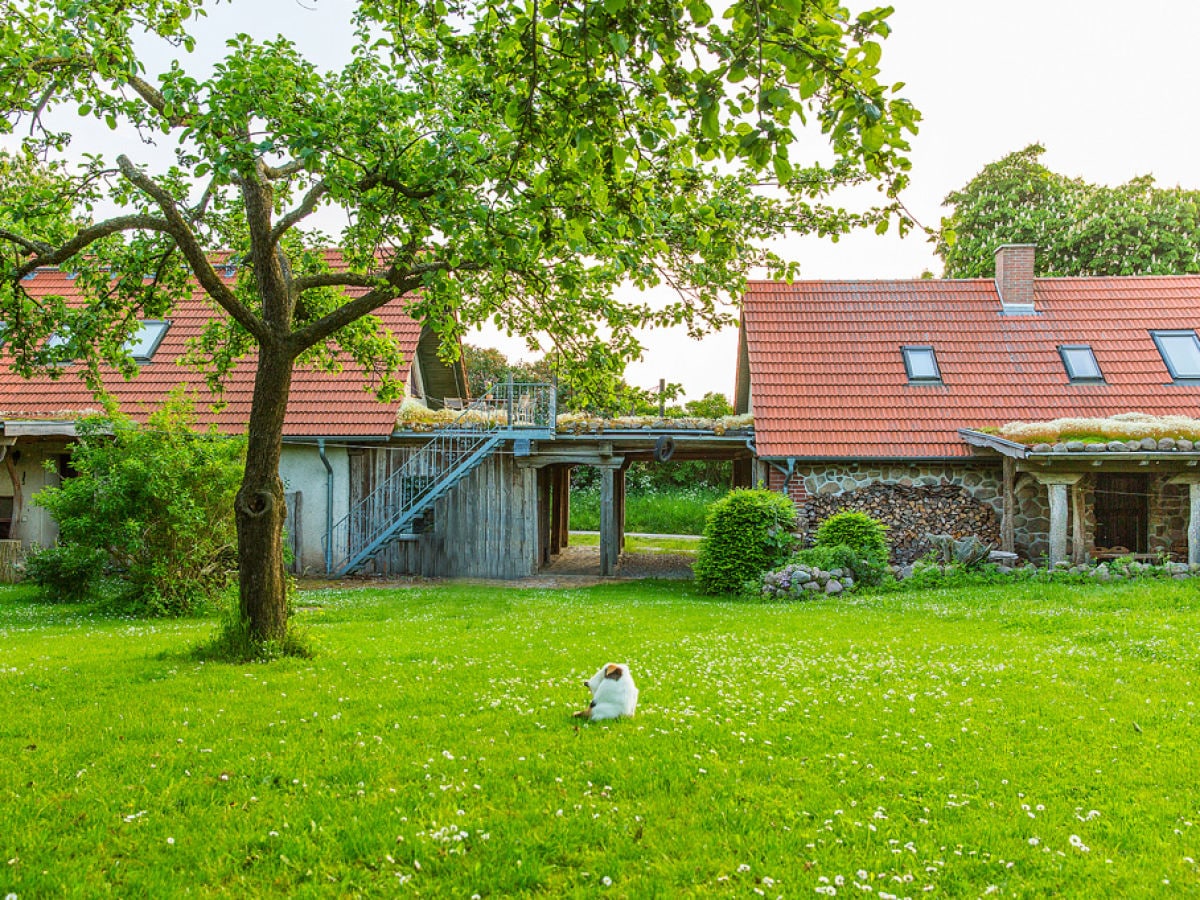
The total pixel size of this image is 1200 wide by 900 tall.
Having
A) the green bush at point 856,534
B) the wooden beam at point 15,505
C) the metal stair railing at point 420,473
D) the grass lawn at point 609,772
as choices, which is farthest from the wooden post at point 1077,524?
the wooden beam at point 15,505

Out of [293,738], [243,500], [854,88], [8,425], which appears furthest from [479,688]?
[8,425]

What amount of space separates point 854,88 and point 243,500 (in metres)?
6.44

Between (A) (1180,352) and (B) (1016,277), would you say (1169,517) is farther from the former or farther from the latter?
(B) (1016,277)

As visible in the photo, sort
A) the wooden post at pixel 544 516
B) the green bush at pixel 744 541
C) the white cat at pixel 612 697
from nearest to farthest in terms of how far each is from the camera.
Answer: the white cat at pixel 612 697
the green bush at pixel 744 541
the wooden post at pixel 544 516

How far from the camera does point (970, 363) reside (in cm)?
1816

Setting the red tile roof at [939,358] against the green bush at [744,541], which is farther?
the red tile roof at [939,358]

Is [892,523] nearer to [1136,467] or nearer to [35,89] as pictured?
[1136,467]

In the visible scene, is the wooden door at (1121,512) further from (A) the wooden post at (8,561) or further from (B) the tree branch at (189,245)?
(A) the wooden post at (8,561)

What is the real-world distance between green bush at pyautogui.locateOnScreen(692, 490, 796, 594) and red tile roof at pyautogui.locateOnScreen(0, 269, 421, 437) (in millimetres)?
6981

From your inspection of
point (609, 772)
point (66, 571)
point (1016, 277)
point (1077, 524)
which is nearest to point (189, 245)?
point (609, 772)

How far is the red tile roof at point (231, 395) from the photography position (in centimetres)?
1725

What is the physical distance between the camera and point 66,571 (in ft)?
41.7

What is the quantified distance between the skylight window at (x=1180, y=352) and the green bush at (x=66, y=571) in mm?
20631

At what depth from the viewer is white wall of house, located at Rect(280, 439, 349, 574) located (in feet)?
57.4
